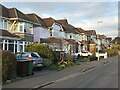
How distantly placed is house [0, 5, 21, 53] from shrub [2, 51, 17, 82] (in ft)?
59.1

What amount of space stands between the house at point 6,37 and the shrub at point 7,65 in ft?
59.1

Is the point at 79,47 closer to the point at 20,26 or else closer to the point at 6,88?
the point at 20,26

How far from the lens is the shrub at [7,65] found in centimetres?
1670

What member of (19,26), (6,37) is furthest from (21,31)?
(6,37)

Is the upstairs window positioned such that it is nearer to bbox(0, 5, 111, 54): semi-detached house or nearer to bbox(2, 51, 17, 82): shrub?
bbox(0, 5, 111, 54): semi-detached house

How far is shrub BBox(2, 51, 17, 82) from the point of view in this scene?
54.8 feet

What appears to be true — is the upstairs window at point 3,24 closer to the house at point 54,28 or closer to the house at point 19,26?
A: the house at point 19,26

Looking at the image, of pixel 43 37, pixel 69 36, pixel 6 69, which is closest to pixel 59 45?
pixel 43 37

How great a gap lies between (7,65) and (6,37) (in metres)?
19.9

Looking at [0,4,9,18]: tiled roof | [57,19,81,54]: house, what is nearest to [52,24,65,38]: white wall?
[57,19,81,54]: house

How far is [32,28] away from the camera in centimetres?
4712

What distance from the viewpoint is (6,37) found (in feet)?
120

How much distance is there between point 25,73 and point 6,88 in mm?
6581

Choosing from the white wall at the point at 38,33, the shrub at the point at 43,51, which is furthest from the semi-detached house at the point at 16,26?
the shrub at the point at 43,51
